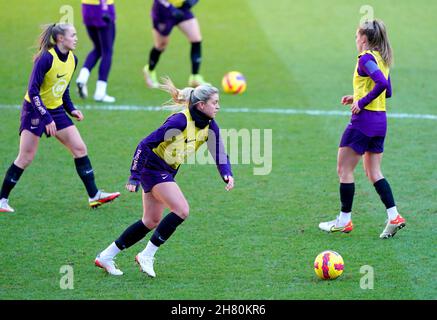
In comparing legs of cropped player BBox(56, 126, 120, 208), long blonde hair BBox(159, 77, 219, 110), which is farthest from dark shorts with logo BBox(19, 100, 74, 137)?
long blonde hair BBox(159, 77, 219, 110)

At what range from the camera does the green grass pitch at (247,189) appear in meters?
7.21

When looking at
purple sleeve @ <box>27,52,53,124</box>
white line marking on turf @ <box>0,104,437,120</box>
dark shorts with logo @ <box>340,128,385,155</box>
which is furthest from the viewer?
white line marking on turf @ <box>0,104,437,120</box>

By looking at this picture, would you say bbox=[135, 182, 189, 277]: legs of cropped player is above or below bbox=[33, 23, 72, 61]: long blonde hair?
below

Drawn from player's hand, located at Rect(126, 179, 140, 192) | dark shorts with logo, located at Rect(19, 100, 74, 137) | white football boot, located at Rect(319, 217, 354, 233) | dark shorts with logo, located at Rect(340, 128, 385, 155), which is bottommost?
player's hand, located at Rect(126, 179, 140, 192)

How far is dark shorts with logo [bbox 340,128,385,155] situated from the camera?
819cm

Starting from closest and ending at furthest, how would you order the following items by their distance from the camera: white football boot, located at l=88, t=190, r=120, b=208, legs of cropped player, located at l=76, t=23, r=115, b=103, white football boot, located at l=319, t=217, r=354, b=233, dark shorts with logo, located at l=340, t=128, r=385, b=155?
dark shorts with logo, located at l=340, t=128, r=385, b=155 < white football boot, located at l=319, t=217, r=354, b=233 < white football boot, located at l=88, t=190, r=120, b=208 < legs of cropped player, located at l=76, t=23, r=115, b=103

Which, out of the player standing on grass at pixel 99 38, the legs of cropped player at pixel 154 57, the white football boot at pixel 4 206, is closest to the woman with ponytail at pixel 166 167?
the white football boot at pixel 4 206

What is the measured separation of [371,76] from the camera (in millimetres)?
7891

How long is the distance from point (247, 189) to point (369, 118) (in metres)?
2.31

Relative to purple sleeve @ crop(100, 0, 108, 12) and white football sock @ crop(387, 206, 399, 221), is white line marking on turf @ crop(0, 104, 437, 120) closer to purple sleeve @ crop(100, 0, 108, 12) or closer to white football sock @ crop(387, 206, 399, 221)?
purple sleeve @ crop(100, 0, 108, 12)

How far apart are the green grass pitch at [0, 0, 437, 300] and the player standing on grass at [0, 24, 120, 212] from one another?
0.47 metres

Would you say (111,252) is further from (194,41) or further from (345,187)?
(194,41)

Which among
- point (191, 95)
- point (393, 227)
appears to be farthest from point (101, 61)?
point (393, 227)
